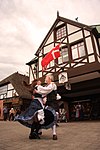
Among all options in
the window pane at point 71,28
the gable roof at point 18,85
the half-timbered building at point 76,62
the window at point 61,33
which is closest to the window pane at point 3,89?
the gable roof at point 18,85

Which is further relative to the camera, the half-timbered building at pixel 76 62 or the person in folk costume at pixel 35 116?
the half-timbered building at pixel 76 62

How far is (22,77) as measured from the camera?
2584cm

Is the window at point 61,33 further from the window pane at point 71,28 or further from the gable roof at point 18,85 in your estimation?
the gable roof at point 18,85

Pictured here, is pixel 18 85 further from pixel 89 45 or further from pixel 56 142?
pixel 56 142

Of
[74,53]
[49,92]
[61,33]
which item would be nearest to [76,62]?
[74,53]

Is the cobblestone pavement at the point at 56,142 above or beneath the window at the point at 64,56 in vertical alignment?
beneath

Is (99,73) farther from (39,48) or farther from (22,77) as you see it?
(22,77)

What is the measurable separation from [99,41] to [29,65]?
8.27 metres

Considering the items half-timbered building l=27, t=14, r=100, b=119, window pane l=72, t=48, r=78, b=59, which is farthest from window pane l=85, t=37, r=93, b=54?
window pane l=72, t=48, r=78, b=59

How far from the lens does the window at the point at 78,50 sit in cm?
1113

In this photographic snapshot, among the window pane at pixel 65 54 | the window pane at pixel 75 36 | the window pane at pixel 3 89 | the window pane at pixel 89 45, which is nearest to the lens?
the window pane at pixel 89 45

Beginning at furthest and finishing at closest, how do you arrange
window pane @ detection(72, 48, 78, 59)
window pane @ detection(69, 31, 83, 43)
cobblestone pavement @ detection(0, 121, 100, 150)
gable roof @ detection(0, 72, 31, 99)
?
gable roof @ detection(0, 72, 31, 99) → window pane @ detection(69, 31, 83, 43) → window pane @ detection(72, 48, 78, 59) → cobblestone pavement @ detection(0, 121, 100, 150)

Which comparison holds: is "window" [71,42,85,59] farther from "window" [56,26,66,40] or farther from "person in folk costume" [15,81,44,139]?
"person in folk costume" [15,81,44,139]

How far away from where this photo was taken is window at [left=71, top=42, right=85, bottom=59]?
438 inches
